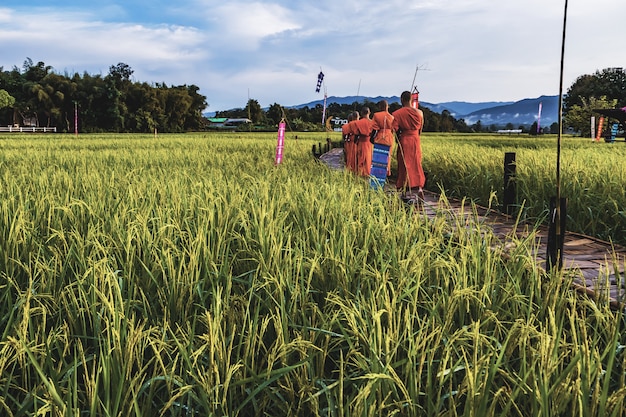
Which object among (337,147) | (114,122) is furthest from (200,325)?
(114,122)

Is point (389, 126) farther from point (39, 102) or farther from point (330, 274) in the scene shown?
point (39, 102)

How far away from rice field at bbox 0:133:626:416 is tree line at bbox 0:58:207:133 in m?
55.2

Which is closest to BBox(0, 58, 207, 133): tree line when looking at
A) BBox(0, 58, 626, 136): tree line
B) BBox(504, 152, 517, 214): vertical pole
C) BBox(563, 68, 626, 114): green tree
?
BBox(0, 58, 626, 136): tree line

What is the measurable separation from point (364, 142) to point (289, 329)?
7420 millimetres

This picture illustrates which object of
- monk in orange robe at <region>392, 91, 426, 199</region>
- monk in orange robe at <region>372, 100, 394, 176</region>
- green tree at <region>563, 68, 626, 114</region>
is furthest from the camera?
green tree at <region>563, 68, 626, 114</region>

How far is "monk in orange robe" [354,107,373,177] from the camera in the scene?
29.2ft

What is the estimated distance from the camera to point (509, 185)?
18.8 ft

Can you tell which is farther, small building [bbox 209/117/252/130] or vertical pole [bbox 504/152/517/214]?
small building [bbox 209/117/252/130]

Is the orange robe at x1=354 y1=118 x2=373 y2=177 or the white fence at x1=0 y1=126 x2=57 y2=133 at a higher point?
the white fence at x1=0 y1=126 x2=57 y2=133

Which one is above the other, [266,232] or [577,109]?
[577,109]

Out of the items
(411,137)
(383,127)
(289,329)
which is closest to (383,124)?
(383,127)

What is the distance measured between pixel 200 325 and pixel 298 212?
1.61 metres

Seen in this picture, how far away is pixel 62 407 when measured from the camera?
130 cm

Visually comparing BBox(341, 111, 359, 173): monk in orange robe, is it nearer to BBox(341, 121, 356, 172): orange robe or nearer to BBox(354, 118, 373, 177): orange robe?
BBox(341, 121, 356, 172): orange robe
